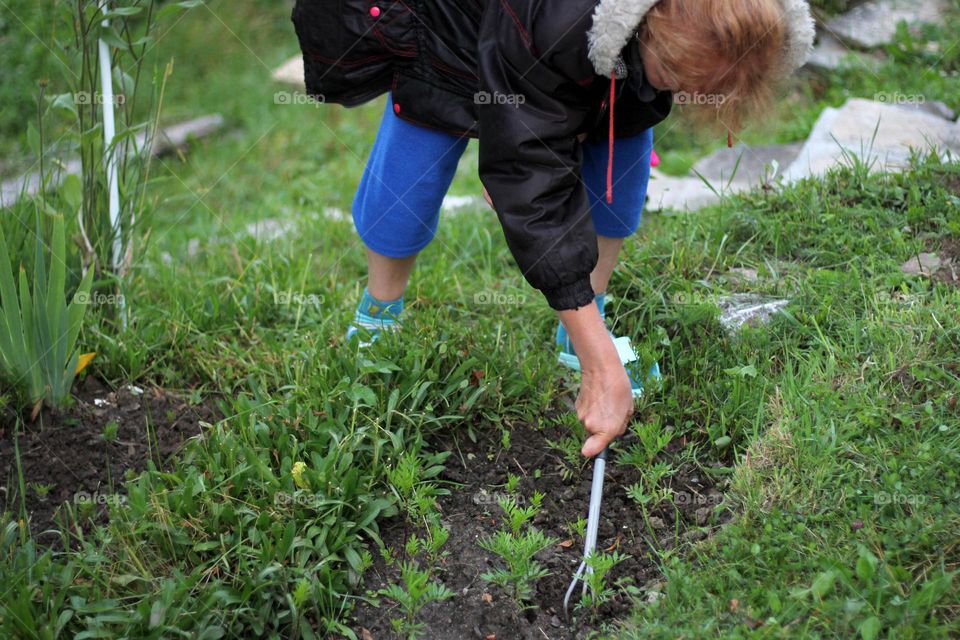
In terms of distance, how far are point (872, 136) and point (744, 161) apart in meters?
0.57

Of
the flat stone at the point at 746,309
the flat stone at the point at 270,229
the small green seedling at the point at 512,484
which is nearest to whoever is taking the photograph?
the small green seedling at the point at 512,484

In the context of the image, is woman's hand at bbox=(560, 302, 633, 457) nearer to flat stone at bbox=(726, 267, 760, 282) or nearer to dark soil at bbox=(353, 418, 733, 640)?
dark soil at bbox=(353, 418, 733, 640)

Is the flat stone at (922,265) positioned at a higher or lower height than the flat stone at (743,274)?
higher

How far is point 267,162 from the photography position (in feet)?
15.5

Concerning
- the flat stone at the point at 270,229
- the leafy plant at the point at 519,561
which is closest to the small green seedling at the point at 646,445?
the leafy plant at the point at 519,561

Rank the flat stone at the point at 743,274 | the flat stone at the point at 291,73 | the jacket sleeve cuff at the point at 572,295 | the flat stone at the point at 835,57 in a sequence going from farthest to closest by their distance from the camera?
the flat stone at the point at 291,73
the flat stone at the point at 835,57
the flat stone at the point at 743,274
the jacket sleeve cuff at the point at 572,295

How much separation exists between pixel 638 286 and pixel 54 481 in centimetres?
159

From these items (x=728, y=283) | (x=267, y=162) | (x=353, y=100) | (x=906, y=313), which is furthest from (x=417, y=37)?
(x=267, y=162)

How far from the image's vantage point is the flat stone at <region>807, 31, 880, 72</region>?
157 inches

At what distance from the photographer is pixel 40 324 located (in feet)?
7.12

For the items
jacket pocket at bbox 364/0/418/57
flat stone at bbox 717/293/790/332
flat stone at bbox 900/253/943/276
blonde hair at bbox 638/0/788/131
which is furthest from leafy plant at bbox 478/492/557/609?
flat stone at bbox 900/253/943/276

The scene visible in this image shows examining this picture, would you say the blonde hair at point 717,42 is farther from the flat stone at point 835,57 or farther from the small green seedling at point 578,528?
the flat stone at point 835,57

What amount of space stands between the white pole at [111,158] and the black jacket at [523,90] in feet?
2.32

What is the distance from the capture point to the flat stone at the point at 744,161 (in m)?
3.42
